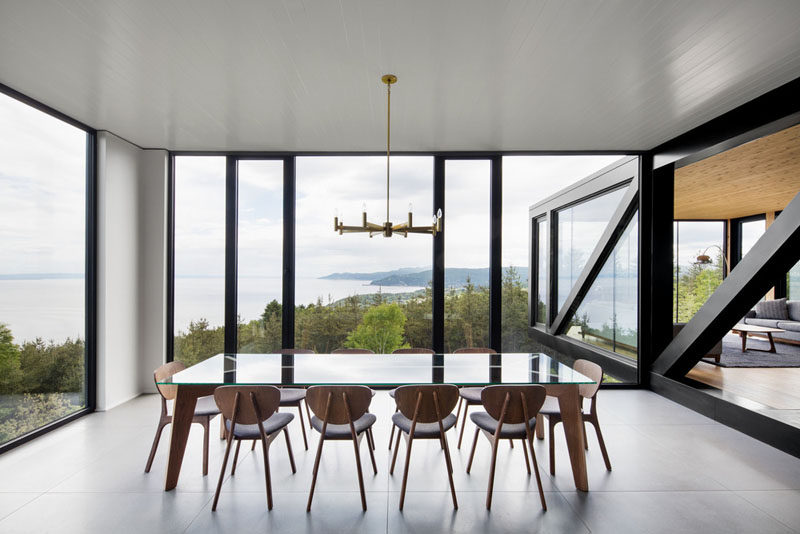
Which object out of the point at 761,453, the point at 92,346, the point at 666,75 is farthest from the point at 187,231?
the point at 761,453

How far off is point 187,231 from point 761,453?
6364 mm

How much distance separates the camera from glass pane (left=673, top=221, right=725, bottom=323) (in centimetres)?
992

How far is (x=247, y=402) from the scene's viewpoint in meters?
2.57

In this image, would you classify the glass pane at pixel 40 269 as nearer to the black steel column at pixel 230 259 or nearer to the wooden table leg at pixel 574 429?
the black steel column at pixel 230 259

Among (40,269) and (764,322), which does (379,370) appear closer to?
(40,269)

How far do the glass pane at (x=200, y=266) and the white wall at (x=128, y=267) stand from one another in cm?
20

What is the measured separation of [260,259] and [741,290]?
5207mm

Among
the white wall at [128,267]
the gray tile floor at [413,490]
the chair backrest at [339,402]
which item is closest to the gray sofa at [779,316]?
the gray tile floor at [413,490]

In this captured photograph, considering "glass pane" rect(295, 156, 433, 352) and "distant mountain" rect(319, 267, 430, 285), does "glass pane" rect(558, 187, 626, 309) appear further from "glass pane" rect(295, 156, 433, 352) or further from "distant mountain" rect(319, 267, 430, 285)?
"distant mountain" rect(319, 267, 430, 285)

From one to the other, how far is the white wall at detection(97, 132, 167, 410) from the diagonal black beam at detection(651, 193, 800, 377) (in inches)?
244

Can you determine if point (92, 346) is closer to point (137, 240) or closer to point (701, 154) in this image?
point (137, 240)

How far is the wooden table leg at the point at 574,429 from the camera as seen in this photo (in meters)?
2.74

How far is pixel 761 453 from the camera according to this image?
10.8ft

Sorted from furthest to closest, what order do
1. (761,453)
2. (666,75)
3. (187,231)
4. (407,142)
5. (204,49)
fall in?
(187,231), (407,142), (761,453), (666,75), (204,49)
